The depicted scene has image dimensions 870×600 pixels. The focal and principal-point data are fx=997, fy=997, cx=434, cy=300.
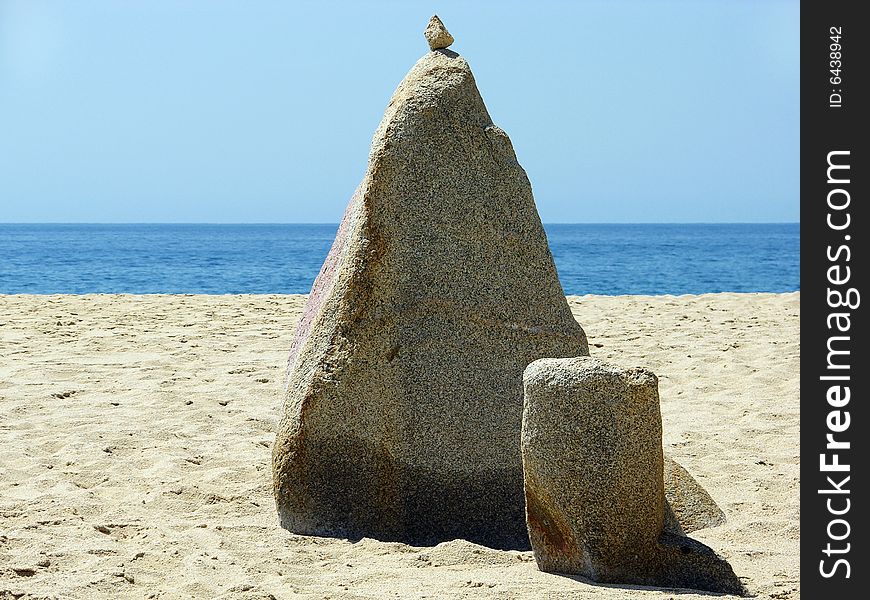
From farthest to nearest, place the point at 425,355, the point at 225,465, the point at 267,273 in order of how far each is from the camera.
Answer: the point at 267,273 → the point at 225,465 → the point at 425,355

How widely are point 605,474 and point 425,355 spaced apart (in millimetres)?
993

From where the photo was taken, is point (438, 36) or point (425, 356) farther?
point (438, 36)

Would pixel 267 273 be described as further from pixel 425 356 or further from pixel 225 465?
pixel 425 356

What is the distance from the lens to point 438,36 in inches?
165

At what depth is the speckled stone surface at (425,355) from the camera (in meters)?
3.90

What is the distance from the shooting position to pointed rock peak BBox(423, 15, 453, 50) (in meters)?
4.20

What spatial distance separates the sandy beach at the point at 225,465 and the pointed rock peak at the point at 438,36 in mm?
1895

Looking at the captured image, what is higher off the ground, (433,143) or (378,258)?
(433,143)

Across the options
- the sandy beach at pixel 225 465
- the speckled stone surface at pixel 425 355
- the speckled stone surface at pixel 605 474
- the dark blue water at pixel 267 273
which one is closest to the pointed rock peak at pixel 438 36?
the speckled stone surface at pixel 425 355

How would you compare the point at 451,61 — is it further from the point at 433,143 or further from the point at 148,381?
the point at 148,381

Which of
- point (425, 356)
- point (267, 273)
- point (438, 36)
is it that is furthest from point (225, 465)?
point (267, 273)
